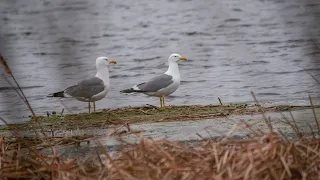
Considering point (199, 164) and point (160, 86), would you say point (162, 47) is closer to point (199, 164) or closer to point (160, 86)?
point (160, 86)

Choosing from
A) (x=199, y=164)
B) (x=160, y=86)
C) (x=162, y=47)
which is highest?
(x=199, y=164)

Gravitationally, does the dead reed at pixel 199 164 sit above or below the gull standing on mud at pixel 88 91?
above

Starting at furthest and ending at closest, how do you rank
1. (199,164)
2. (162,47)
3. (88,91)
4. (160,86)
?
1. (162,47)
2. (160,86)
3. (88,91)
4. (199,164)

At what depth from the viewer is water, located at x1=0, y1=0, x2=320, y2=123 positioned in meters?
1.63

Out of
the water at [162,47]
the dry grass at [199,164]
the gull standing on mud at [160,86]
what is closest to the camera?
the water at [162,47]

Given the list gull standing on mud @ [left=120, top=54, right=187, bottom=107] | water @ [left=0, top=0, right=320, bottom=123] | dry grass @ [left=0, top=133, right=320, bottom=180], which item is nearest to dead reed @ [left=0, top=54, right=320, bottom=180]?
dry grass @ [left=0, top=133, right=320, bottom=180]

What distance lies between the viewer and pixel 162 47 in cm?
1538

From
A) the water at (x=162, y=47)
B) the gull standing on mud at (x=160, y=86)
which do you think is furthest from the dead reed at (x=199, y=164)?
the gull standing on mud at (x=160, y=86)

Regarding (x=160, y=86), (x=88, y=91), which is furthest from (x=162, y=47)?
(x=88, y=91)

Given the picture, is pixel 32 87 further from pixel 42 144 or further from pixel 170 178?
pixel 170 178

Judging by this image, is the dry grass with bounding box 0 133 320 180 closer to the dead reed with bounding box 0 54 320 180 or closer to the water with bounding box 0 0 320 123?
the dead reed with bounding box 0 54 320 180

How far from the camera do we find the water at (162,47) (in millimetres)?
1628

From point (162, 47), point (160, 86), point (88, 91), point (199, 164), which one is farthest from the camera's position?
point (162, 47)

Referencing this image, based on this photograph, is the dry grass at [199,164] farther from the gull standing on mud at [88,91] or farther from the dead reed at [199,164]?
the gull standing on mud at [88,91]
